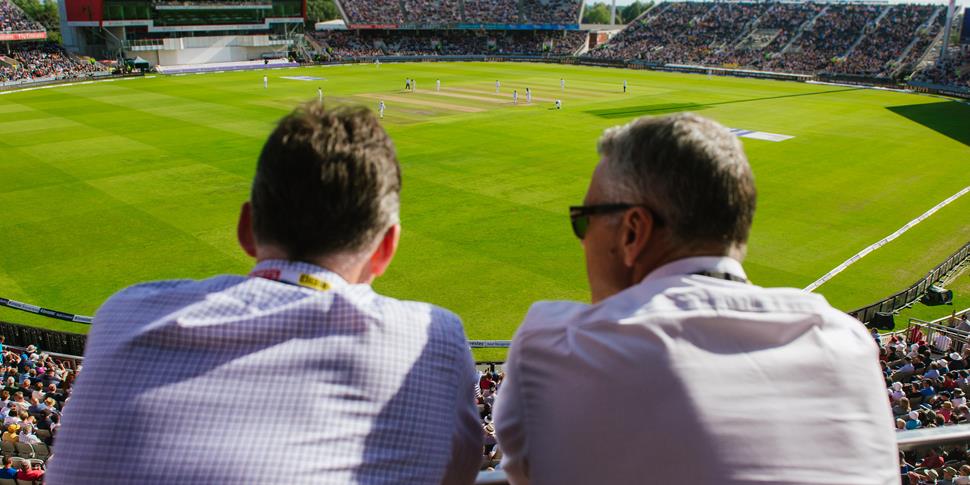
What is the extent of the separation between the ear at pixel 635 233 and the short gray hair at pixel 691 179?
36 mm

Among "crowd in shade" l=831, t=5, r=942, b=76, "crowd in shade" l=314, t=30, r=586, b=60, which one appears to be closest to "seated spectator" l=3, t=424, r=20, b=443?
"crowd in shade" l=831, t=5, r=942, b=76

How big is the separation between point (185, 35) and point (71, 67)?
13.2 meters

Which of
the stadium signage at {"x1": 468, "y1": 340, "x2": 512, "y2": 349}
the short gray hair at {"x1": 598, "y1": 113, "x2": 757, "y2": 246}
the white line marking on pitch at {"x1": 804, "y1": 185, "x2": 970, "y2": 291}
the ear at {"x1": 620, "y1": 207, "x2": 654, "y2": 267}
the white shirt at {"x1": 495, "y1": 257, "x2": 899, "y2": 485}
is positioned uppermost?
the short gray hair at {"x1": 598, "y1": 113, "x2": 757, "y2": 246}

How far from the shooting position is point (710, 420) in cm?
183

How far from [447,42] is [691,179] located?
3604 inches

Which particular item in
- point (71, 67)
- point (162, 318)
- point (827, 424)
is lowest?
point (71, 67)

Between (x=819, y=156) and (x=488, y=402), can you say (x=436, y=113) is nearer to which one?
(x=819, y=156)

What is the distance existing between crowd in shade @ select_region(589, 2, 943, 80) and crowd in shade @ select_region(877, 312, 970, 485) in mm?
57761

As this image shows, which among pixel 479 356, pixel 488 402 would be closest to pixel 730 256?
pixel 488 402

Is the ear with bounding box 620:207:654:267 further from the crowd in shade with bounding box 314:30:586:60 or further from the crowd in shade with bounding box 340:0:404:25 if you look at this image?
the crowd in shade with bounding box 340:0:404:25

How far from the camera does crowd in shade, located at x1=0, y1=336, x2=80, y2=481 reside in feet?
28.8

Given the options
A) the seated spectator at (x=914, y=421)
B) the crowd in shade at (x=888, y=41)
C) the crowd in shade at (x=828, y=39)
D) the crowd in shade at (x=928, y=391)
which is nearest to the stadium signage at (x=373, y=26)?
the crowd in shade at (x=828, y=39)

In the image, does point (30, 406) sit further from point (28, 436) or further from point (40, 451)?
point (40, 451)

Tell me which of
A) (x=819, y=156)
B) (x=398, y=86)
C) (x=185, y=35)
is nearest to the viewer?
(x=819, y=156)
